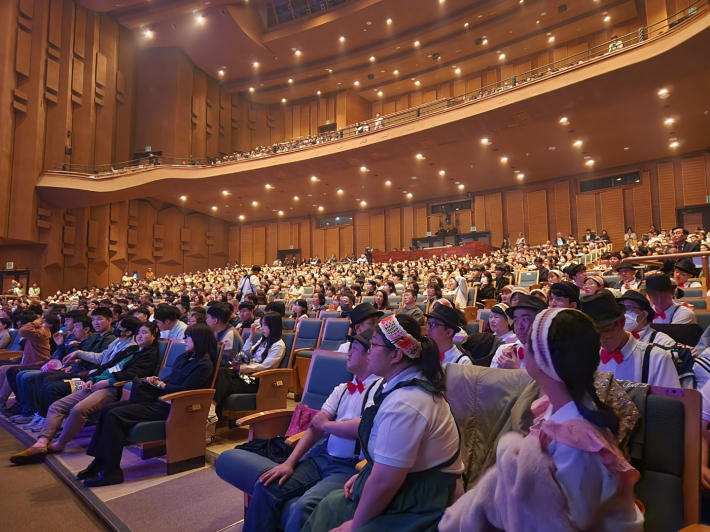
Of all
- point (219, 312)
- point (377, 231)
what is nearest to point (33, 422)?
point (219, 312)

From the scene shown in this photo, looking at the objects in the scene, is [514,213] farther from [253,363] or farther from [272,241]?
[253,363]

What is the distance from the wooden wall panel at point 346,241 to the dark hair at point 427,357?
20981 mm

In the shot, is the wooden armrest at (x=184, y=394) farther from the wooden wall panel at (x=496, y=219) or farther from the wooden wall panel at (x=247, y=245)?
the wooden wall panel at (x=247, y=245)

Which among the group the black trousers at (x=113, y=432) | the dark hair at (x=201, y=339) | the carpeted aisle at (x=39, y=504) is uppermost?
the dark hair at (x=201, y=339)

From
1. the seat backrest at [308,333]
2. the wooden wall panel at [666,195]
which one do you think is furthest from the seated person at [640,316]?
the wooden wall panel at [666,195]

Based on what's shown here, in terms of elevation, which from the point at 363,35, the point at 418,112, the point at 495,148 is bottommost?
the point at 495,148

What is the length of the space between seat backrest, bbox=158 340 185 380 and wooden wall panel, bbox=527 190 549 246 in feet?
54.7

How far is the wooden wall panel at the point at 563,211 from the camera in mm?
17188

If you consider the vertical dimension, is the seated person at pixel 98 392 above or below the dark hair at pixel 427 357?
below

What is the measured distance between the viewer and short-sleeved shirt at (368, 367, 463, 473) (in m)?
1.38

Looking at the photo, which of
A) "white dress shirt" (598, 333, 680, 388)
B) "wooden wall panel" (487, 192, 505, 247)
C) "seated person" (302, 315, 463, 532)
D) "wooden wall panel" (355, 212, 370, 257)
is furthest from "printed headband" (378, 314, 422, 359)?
"wooden wall panel" (355, 212, 370, 257)

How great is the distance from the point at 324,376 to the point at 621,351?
4.99 feet

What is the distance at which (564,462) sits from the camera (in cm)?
92

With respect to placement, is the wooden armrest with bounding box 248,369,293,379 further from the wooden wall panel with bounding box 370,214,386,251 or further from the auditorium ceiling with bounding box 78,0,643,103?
the wooden wall panel with bounding box 370,214,386,251
